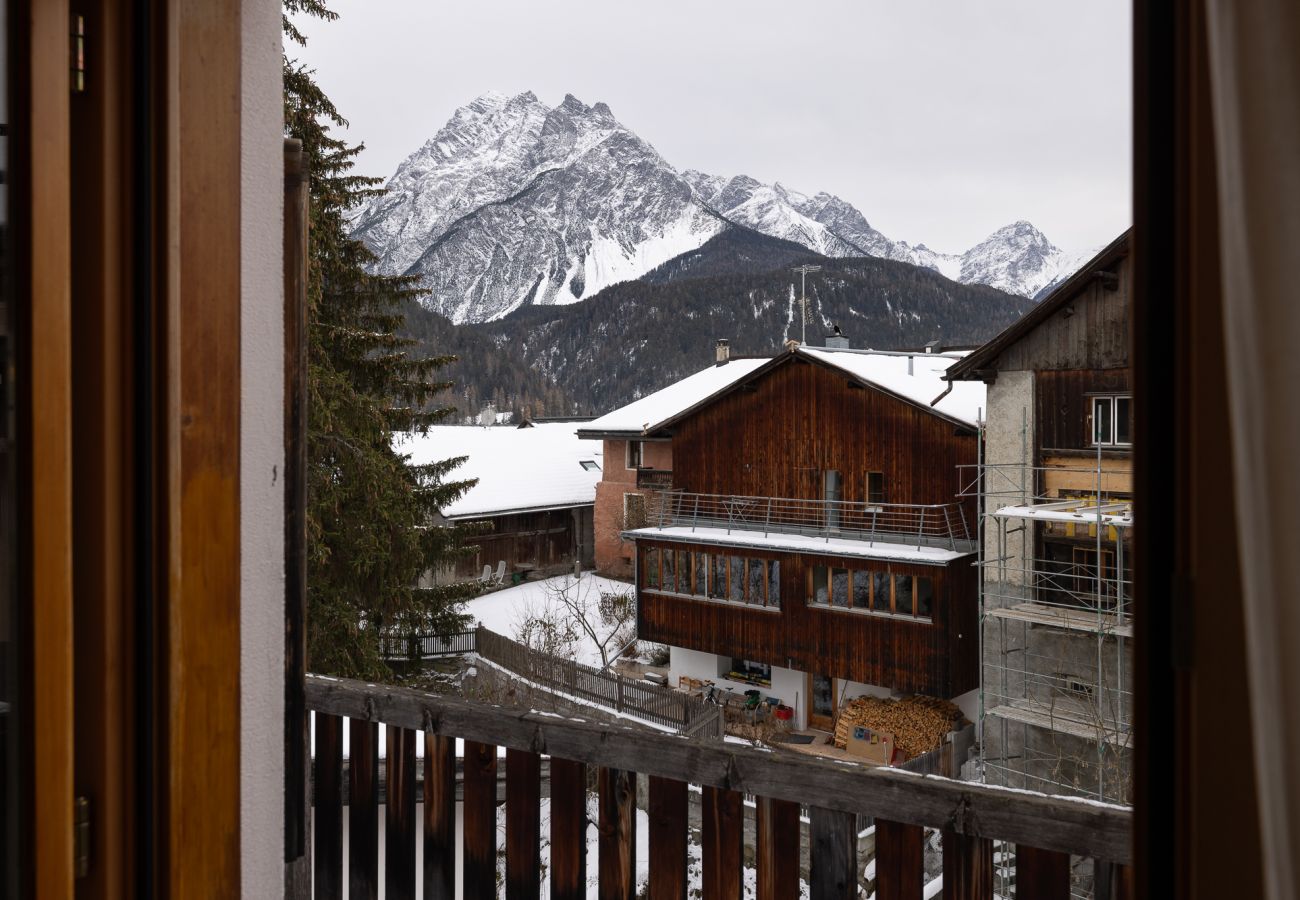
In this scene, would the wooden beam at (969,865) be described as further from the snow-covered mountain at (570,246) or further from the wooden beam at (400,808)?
the snow-covered mountain at (570,246)

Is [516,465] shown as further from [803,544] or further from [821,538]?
[803,544]

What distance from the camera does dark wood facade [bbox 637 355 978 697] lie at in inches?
551

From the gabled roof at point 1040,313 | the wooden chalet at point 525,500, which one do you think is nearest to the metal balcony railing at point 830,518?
the gabled roof at point 1040,313

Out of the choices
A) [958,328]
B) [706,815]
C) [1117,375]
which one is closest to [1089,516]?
[1117,375]

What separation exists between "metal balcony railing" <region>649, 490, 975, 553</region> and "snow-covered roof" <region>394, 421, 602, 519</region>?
21.1 feet

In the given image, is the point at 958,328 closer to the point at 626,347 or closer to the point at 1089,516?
the point at 626,347

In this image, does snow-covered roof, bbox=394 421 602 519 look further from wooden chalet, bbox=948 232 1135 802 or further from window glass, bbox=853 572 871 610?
wooden chalet, bbox=948 232 1135 802

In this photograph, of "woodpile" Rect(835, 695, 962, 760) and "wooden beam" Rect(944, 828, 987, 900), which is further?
"woodpile" Rect(835, 695, 962, 760)

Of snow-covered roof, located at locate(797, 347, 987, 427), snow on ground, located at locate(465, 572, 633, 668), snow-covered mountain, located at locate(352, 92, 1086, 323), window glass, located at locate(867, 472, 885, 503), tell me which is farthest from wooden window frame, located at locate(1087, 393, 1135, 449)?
snow-covered mountain, located at locate(352, 92, 1086, 323)

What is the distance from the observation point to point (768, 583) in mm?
15672

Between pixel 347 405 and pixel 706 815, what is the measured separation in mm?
10147

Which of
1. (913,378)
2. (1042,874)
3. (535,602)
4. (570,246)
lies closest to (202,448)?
(1042,874)

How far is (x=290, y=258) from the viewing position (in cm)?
153

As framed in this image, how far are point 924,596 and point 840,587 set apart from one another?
4.54 feet
